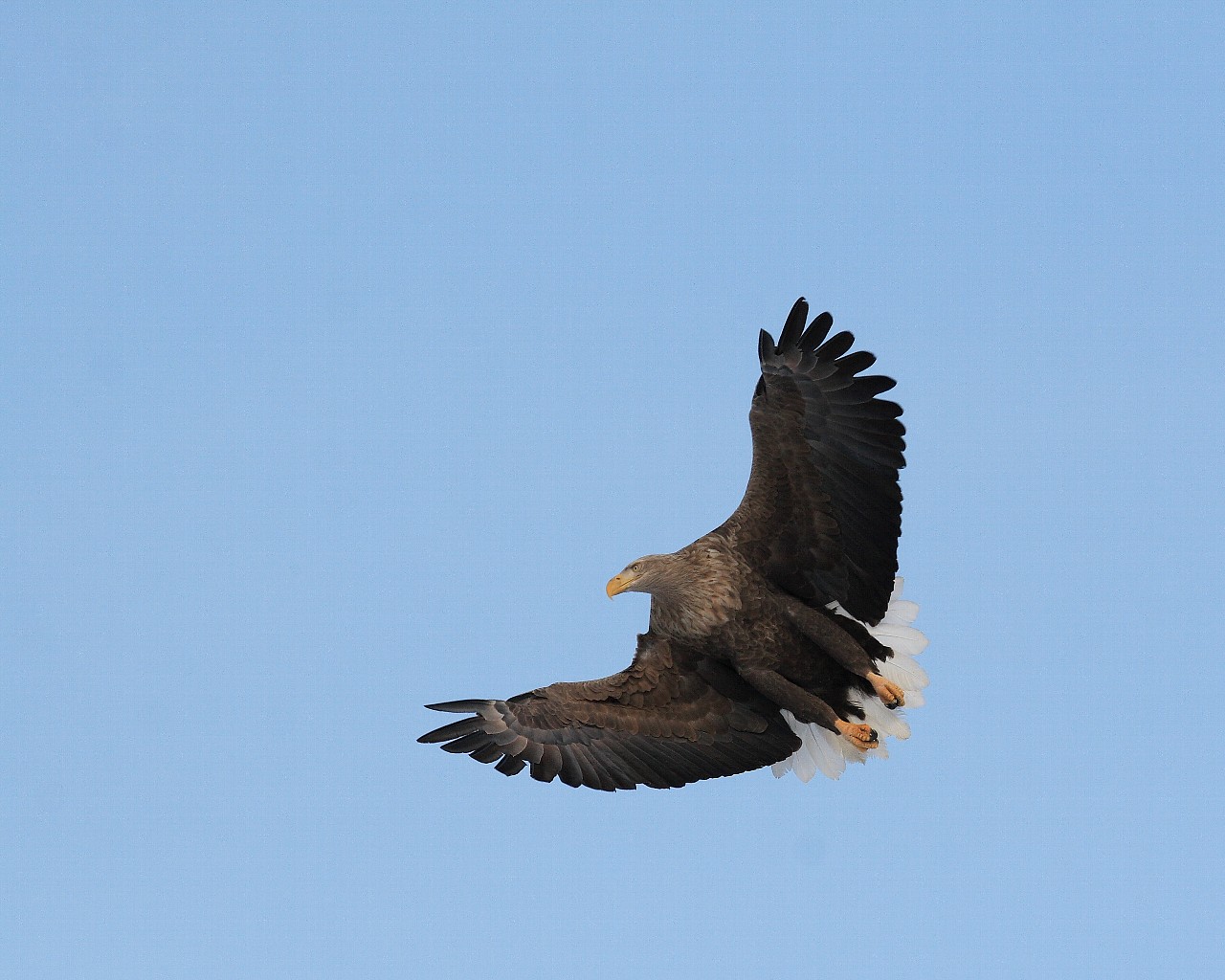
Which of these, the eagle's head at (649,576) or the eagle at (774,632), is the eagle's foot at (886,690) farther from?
the eagle's head at (649,576)

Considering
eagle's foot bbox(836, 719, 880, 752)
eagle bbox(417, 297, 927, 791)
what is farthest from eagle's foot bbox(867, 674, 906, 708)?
eagle's foot bbox(836, 719, 880, 752)

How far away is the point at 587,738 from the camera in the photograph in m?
10.2

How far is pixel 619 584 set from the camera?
10.1m

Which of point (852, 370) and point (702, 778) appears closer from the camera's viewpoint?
point (852, 370)

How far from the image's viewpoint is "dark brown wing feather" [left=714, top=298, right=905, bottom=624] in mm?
9547

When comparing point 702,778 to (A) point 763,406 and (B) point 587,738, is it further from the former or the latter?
(A) point 763,406

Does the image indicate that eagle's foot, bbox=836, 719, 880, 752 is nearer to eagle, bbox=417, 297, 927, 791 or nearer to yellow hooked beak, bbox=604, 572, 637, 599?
eagle, bbox=417, 297, 927, 791

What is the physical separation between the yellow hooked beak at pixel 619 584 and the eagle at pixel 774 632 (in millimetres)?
14

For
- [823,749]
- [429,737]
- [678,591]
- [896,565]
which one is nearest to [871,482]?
[896,565]

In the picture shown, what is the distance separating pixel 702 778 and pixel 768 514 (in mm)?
1672

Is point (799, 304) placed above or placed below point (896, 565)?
above

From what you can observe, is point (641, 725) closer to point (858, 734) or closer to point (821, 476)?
point (858, 734)

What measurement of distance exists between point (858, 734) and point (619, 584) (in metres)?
1.66

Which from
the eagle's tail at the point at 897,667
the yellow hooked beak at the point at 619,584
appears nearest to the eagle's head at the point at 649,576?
the yellow hooked beak at the point at 619,584
